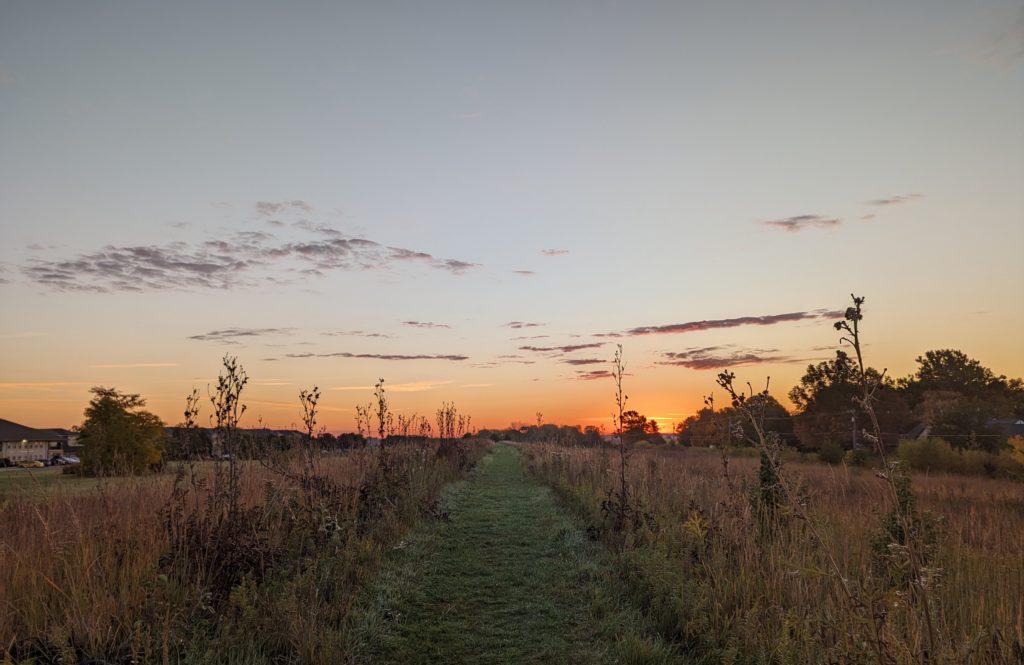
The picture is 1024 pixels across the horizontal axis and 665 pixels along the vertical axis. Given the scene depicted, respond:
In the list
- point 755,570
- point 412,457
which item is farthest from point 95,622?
point 412,457

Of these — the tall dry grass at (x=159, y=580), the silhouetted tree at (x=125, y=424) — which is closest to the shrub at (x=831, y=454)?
the tall dry grass at (x=159, y=580)

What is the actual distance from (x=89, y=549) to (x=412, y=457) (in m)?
11.5

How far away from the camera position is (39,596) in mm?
5168

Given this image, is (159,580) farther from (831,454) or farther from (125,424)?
(125,424)

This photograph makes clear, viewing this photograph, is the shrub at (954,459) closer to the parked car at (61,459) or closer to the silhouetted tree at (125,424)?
the silhouetted tree at (125,424)

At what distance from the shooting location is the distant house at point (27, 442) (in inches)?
3248

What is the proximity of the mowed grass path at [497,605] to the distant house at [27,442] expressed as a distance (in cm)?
9496

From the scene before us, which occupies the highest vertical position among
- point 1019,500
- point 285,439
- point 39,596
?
point 285,439

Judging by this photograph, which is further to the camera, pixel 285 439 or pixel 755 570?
pixel 285 439

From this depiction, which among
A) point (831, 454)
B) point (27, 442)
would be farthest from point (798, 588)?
point (27, 442)

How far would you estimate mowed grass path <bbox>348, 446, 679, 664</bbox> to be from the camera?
5570 mm

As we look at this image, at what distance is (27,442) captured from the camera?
285 ft

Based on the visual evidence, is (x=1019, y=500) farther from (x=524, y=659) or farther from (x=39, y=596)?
(x=39, y=596)

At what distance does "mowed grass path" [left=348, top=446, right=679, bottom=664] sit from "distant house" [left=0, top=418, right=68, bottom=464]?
3739 inches
